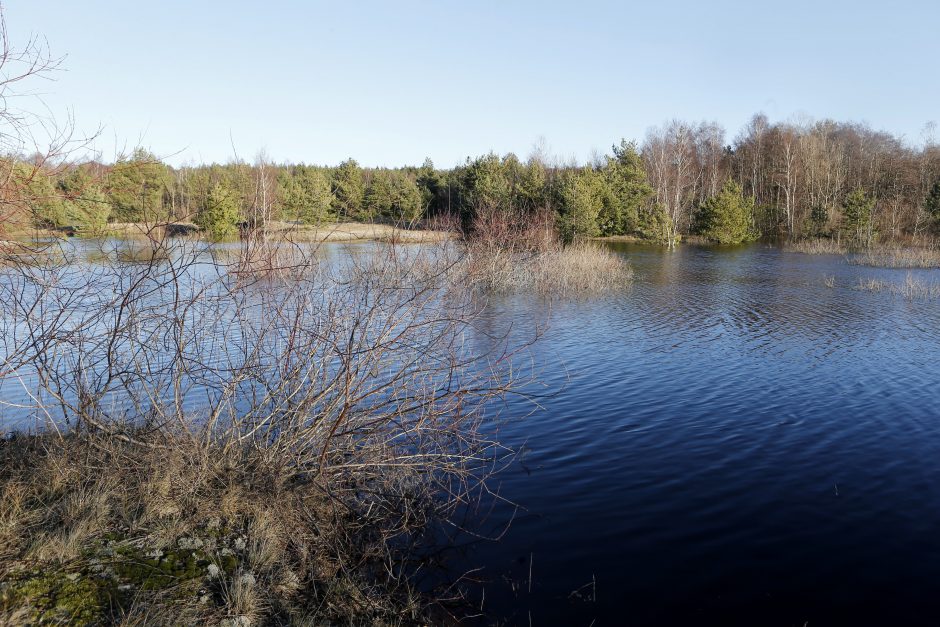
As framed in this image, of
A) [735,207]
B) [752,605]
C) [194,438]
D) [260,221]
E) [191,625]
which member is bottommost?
[752,605]

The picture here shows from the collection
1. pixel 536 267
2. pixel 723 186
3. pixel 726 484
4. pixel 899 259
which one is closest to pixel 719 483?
pixel 726 484

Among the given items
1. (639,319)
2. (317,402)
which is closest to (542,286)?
(639,319)

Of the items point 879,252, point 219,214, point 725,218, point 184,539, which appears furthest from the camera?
point 725,218

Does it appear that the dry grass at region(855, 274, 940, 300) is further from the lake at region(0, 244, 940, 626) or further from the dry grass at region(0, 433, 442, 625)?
the dry grass at region(0, 433, 442, 625)

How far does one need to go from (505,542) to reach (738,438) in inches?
192

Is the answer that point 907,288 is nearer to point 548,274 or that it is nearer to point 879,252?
point 548,274

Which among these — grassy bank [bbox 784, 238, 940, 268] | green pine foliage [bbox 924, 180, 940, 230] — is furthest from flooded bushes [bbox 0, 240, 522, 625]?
green pine foliage [bbox 924, 180, 940, 230]

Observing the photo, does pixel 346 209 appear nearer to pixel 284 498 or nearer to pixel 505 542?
pixel 284 498

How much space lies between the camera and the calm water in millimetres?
5344

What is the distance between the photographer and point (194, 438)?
19.3 feet

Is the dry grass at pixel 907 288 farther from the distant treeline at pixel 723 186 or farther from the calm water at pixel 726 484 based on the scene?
the distant treeline at pixel 723 186

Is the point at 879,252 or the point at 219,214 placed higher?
the point at 219,214

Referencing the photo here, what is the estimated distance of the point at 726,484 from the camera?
7609 mm

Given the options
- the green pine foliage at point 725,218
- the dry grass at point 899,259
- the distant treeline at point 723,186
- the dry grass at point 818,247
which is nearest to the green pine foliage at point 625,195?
the distant treeline at point 723,186
